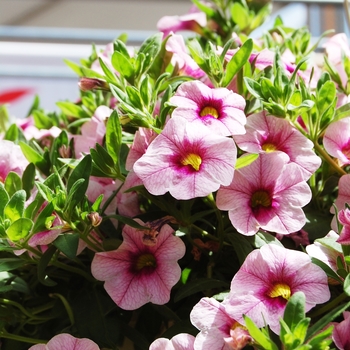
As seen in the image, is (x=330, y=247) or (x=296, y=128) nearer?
(x=330, y=247)

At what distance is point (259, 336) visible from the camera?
0.50 meters

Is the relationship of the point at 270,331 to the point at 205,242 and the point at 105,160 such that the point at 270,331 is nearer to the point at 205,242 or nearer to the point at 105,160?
the point at 205,242

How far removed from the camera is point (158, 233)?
66 cm

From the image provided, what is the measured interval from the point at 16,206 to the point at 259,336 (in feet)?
0.95

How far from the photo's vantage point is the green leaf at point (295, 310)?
0.52 metres

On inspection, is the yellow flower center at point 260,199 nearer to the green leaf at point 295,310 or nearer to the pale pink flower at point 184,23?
the green leaf at point 295,310

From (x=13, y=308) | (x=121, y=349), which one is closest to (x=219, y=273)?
(x=121, y=349)

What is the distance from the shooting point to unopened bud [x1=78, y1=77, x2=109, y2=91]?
2.48 feet

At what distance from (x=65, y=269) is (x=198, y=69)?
0.32 m

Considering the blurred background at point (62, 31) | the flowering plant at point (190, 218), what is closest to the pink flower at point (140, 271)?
the flowering plant at point (190, 218)

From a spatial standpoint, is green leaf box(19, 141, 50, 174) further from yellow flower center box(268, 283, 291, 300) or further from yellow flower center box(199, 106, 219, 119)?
yellow flower center box(268, 283, 291, 300)

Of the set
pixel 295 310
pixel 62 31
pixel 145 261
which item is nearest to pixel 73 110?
pixel 145 261

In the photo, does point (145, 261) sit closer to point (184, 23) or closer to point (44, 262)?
point (44, 262)


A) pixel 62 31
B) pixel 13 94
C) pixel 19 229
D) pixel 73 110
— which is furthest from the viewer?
pixel 13 94
